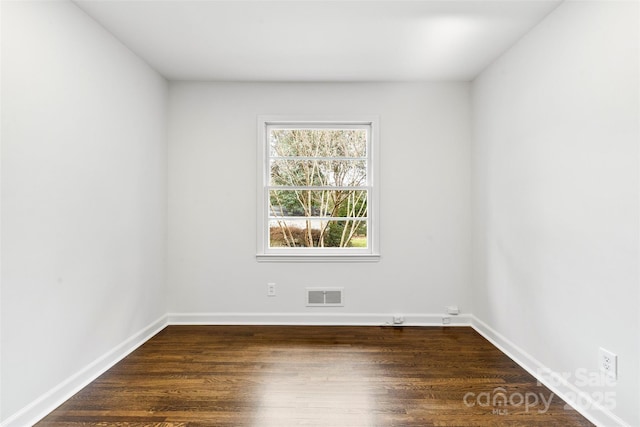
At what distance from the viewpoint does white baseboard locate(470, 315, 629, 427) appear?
1902 mm

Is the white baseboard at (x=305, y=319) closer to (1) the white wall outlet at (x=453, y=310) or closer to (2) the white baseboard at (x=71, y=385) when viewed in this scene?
(1) the white wall outlet at (x=453, y=310)

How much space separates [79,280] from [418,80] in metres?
3.36

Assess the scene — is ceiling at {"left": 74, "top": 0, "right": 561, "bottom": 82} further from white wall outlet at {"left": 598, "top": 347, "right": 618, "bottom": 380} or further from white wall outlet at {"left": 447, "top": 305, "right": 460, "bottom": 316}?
white wall outlet at {"left": 447, "top": 305, "right": 460, "bottom": 316}

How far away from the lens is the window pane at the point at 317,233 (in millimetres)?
3715

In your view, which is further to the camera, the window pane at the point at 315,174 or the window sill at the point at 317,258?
the window pane at the point at 315,174

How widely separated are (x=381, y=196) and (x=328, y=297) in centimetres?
117

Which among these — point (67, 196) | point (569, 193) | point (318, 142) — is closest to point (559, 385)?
point (569, 193)

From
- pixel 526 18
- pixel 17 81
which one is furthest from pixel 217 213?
pixel 526 18

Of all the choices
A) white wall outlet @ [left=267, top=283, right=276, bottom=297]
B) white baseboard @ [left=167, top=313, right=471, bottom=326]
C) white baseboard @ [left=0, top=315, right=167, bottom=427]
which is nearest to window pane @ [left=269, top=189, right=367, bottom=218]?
white wall outlet @ [left=267, top=283, right=276, bottom=297]

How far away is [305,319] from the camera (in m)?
3.58

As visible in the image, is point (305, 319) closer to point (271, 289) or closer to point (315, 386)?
point (271, 289)

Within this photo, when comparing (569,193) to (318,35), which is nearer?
(569,193)

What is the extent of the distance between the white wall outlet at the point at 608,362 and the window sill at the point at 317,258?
193 centimetres

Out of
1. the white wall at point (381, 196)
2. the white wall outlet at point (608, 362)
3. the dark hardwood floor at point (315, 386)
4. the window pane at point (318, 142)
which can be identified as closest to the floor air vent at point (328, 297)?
the white wall at point (381, 196)
